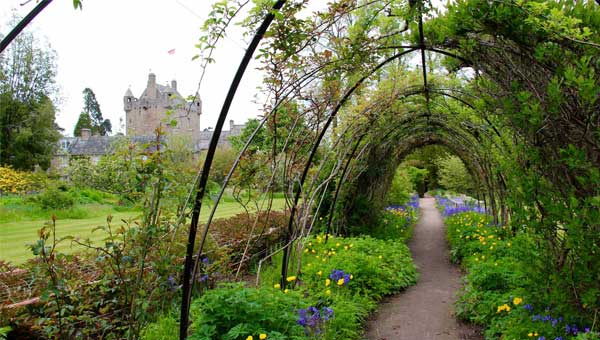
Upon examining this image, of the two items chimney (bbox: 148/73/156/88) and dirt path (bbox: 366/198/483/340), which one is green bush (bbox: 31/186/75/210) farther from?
chimney (bbox: 148/73/156/88)

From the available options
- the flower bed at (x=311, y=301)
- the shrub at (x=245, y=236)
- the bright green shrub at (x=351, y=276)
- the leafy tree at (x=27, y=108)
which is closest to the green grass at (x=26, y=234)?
the shrub at (x=245, y=236)

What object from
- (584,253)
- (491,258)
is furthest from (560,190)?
(491,258)

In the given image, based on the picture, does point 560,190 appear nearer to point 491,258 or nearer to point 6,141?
point 491,258

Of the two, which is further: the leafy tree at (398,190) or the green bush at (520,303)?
the leafy tree at (398,190)

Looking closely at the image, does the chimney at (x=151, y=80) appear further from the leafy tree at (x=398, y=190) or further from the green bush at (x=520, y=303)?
the green bush at (x=520, y=303)

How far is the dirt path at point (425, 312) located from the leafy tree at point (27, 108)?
847 inches

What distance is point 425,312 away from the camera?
4.78 meters

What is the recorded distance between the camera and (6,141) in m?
21.8

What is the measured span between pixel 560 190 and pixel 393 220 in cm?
804

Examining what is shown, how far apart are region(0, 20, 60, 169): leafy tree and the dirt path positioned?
70.6 feet

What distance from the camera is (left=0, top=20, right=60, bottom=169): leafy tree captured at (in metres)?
21.8

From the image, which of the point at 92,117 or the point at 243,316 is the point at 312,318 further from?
the point at 92,117

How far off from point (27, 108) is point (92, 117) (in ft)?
107

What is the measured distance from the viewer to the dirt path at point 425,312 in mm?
4086
